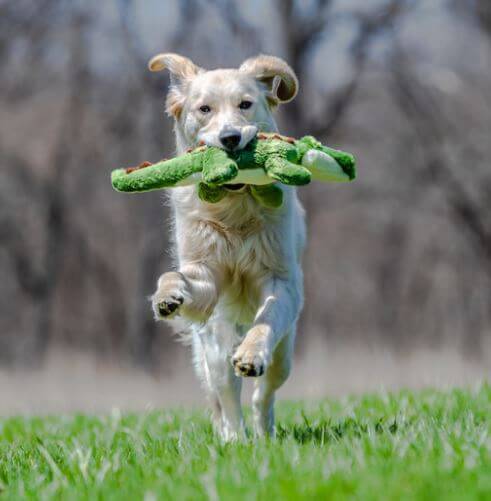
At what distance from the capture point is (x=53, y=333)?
1368 centimetres

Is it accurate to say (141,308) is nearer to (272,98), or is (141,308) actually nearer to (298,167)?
(272,98)

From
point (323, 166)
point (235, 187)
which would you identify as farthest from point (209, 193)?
point (323, 166)

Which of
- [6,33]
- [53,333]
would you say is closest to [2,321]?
[53,333]

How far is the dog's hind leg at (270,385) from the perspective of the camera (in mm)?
5285

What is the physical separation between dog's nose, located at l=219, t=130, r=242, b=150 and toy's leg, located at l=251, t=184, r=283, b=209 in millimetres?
Answer: 343

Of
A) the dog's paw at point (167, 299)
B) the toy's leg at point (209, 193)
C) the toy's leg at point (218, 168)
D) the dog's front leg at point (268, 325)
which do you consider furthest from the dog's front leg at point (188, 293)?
the toy's leg at point (218, 168)

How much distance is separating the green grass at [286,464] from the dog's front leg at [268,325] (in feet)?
1.18

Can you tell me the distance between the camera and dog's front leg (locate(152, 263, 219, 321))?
166 inches

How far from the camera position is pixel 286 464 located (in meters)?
3.28

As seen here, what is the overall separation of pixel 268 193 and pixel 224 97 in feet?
2.06

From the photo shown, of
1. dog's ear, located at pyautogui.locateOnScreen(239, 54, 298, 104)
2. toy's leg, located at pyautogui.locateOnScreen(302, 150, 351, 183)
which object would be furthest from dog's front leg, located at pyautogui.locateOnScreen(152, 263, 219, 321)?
dog's ear, located at pyautogui.locateOnScreen(239, 54, 298, 104)

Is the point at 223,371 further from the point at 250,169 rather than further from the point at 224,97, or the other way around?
the point at 224,97

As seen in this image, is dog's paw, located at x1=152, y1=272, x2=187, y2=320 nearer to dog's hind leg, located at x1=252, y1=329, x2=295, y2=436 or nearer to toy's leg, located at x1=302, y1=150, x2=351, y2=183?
toy's leg, located at x1=302, y1=150, x2=351, y2=183

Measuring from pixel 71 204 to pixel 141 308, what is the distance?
1.97 m
